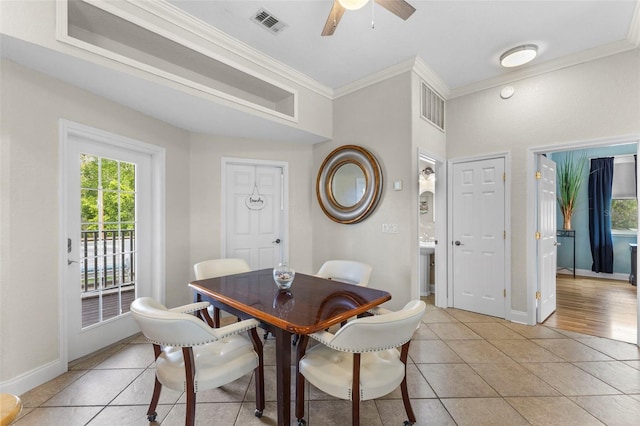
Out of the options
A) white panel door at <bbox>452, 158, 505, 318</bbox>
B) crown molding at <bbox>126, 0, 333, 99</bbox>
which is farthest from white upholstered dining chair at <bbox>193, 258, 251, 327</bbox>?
white panel door at <bbox>452, 158, 505, 318</bbox>

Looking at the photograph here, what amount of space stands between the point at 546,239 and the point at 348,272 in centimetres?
259

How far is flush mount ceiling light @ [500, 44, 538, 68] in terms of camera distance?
265cm

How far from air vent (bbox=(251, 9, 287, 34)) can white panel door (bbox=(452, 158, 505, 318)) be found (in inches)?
106

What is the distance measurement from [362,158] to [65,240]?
116 inches

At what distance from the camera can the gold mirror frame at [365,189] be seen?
3188mm

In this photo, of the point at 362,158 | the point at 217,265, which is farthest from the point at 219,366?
the point at 362,158

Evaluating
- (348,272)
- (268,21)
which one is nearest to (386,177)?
(348,272)

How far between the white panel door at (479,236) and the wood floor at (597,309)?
26.6 inches

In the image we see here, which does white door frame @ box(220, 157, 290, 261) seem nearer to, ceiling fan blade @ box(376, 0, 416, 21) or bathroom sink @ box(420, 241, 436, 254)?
bathroom sink @ box(420, 241, 436, 254)

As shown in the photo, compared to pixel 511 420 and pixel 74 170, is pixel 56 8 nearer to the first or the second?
pixel 74 170

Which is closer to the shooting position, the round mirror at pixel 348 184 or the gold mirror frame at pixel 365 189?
the gold mirror frame at pixel 365 189

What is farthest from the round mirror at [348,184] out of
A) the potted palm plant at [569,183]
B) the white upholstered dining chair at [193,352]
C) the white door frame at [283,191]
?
the potted palm plant at [569,183]

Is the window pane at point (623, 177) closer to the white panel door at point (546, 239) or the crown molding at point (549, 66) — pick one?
the white panel door at point (546, 239)

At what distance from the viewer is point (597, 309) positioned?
3494 mm
